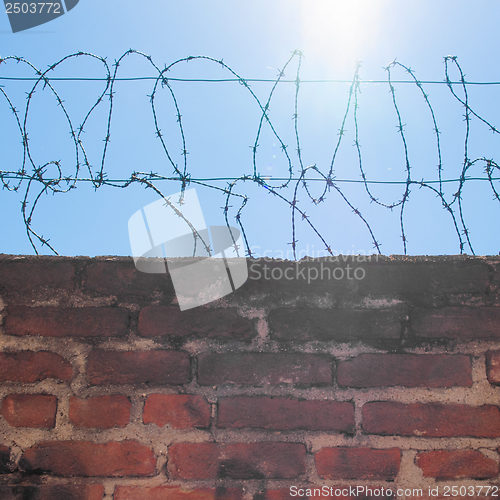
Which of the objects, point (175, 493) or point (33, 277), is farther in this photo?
point (33, 277)

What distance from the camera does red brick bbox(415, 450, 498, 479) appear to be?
1.23 metres

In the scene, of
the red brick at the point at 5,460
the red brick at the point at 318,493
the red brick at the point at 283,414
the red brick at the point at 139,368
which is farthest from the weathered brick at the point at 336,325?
the red brick at the point at 5,460

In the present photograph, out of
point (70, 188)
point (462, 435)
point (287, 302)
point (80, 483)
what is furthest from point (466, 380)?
point (70, 188)

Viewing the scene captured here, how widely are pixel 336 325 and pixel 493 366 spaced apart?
1.48ft

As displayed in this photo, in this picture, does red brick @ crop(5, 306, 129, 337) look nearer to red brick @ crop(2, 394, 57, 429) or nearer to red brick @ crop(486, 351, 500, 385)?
red brick @ crop(2, 394, 57, 429)

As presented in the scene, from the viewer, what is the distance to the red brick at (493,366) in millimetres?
1280

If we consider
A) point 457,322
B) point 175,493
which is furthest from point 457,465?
point 175,493

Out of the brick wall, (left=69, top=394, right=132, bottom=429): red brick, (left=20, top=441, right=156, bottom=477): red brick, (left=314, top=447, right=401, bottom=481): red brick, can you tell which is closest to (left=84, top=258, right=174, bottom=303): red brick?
the brick wall

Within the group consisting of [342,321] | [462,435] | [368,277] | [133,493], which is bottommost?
[133,493]

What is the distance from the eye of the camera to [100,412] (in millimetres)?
1251

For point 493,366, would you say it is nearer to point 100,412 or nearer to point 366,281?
point 366,281

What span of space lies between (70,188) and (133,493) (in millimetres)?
999

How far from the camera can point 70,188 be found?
1.60 meters

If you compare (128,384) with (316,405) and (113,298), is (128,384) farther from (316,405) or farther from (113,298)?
(316,405)
